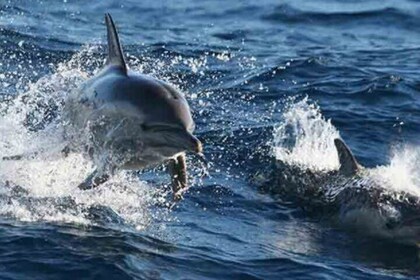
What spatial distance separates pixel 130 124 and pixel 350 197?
308 centimetres

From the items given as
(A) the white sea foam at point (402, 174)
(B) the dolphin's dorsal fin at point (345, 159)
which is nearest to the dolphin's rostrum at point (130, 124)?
(B) the dolphin's dorsal fin at point (345, 159)

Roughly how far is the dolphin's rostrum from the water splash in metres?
2.99

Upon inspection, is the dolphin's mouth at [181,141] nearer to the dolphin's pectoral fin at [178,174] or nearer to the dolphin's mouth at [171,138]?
the dolphin's mouth at [171,138]

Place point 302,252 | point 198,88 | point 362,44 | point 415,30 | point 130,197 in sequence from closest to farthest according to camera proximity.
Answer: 1. point 302,252
2. point 130,197
3. point 198,88
4. point 362,44
5. point 415,30

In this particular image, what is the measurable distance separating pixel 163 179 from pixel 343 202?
1915mm

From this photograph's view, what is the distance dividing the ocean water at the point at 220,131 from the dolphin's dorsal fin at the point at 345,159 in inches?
10.6

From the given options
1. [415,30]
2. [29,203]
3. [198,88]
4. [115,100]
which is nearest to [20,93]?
Result: [198,88]

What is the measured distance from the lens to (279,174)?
11500mm

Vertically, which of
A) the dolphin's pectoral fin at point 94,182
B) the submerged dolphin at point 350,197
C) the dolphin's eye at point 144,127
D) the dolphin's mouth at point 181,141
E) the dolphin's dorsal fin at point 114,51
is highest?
the dolphin's dorsal fin at point 114,51

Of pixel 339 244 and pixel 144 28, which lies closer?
pixel 339 244

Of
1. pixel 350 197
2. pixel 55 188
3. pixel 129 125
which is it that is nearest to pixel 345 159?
pixel 350 197

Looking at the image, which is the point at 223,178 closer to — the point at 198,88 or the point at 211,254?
the point at 211,254

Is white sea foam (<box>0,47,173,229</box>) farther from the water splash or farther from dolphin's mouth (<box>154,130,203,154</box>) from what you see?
the water splash

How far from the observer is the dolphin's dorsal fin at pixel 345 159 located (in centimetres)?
1082
